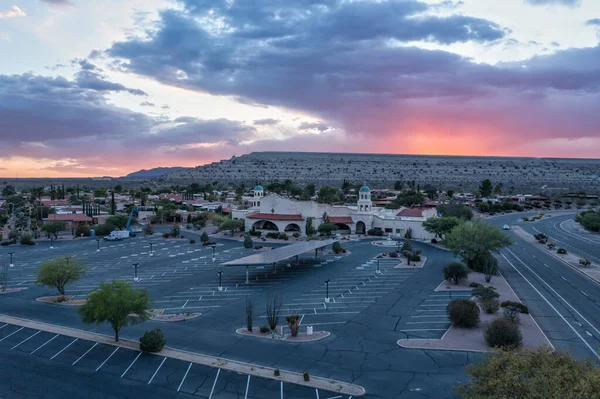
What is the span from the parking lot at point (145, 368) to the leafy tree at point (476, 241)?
3173 cm

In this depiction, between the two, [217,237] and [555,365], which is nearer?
[555,365]

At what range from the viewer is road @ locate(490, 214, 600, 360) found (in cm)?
2777

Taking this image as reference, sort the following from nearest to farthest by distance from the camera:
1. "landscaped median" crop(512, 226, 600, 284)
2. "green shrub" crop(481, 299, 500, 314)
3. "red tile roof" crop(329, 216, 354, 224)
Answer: "green shrub" crop(481, 299, 500, 314) → "landscaped median" crop(512, 226, 600, 284) → "red tile roof" crop(329, 216, 354, 224)

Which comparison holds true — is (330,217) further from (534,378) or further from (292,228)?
(534,378)

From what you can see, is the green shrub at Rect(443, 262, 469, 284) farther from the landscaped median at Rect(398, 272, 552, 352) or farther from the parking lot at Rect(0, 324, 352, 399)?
the parking lot at Rect(0, 324, 352, 399)

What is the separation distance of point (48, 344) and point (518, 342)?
2731 cm

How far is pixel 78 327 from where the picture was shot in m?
30.1

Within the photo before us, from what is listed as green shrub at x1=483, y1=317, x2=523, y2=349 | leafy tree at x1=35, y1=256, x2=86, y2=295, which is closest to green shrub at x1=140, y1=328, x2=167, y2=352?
leafy tree at x1=35, y1=256, x2=86, y2=295

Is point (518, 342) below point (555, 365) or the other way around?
below

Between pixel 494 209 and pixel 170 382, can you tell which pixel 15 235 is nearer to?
pixel 170 382

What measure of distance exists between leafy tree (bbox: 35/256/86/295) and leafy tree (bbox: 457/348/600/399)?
3231 centimetres

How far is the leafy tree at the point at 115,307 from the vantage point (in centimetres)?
2650

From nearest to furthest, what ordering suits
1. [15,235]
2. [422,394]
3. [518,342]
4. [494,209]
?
1. [422,394]
2. [518,342]
3. [15,235]
4. [494,209]

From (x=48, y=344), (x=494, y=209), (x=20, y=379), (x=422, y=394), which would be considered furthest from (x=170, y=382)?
(x=494, y=209)
